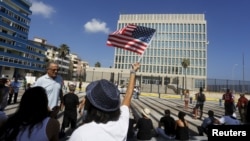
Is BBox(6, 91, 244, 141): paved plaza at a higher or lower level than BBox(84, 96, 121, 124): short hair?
lower

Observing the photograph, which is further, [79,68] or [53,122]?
[79,68]

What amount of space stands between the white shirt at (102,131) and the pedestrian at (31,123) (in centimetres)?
66

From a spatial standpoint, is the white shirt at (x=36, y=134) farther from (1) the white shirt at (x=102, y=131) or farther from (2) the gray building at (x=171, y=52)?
(2) the gray building at (x=171, y=52)

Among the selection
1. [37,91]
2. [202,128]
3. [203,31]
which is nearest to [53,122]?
[37,91]

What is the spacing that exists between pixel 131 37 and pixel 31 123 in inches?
231

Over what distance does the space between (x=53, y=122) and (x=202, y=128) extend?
759 centimetres

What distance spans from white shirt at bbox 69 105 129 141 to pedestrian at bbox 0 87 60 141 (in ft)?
2.16

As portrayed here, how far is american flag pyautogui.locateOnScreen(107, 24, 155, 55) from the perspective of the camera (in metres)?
7.54

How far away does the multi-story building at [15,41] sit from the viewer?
56719 mm

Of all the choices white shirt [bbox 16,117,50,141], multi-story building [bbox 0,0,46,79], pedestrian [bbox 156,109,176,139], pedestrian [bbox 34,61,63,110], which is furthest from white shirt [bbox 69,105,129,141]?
multi-story building [bbox 0,0,46,79]

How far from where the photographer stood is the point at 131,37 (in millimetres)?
7676

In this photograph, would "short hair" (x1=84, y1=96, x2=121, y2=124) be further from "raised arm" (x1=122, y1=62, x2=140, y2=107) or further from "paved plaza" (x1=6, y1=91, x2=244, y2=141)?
"paved plaza" (x1=6, y1=91, x2=244, y2=141)

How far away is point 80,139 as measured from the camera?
152 cm

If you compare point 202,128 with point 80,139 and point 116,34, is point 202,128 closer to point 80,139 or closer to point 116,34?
point 116,34
